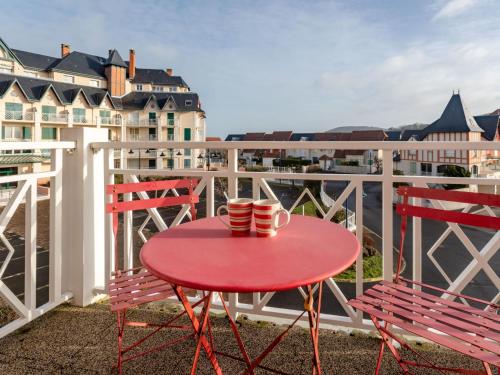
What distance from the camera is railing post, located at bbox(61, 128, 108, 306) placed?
2.35m

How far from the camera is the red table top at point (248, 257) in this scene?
Result: 89 centimetres

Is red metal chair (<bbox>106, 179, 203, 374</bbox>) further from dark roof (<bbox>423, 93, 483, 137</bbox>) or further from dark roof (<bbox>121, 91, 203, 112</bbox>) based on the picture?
dark roof (<bbox>423, 93, 483, 137</bbox>)

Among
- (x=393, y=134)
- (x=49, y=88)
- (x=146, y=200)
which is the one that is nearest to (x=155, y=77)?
(x=49, y=88)

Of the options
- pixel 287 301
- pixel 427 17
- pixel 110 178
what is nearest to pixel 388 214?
pixel 110 178

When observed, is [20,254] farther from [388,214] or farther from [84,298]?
[388,214]

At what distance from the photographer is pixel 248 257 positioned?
107 centimetres

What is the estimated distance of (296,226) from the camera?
145 cm

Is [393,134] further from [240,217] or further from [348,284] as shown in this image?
[240,217]

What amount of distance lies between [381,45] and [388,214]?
35725 millimetres

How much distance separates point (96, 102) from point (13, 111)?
7.40 metres

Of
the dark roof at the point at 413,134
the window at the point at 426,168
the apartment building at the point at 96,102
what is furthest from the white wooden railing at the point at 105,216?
the dark roof at the point at 413,134

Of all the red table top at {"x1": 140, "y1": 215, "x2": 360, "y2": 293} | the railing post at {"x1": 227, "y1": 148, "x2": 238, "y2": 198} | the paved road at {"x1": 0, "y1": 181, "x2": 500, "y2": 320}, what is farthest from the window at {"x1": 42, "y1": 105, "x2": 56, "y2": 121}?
the red table top at {"x1": 140, "y1": 215, "x2": 360, "y2": 293}

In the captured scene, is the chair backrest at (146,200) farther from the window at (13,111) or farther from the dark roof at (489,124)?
the dark roof at (489,124)

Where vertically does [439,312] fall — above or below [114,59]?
below
